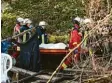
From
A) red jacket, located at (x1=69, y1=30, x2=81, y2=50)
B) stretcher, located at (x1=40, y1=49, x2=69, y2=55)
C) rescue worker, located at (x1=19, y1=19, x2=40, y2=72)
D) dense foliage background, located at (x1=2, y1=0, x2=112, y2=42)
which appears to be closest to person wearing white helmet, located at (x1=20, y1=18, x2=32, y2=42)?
rescue worker, located at (x1=19, y1=19, x2=40, y2=72)

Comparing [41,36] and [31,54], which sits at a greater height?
[41,36]

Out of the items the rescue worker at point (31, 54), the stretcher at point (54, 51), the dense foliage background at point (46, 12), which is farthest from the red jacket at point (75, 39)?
the dense foliage background at point (46, 12)

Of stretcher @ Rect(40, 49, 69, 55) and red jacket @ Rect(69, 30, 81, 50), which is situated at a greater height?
red jacket @ Rect(69, 30, 81, 50)

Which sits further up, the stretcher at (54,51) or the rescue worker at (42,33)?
the rescue worker at (42,33)

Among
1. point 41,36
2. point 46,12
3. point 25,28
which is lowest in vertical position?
point 46,12

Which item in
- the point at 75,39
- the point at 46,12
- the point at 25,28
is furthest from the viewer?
the point at 46,12

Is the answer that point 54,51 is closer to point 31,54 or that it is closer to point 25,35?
point 31,54

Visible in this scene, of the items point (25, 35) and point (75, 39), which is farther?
point (25, 35)

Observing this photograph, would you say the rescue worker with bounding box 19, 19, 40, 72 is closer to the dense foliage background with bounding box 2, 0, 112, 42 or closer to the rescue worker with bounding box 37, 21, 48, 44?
the rescue worker with bounding box 37, 21, 48, 44

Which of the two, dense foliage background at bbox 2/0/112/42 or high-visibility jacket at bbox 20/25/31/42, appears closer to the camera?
high-visibility jacket at bbox 20/25/31/42

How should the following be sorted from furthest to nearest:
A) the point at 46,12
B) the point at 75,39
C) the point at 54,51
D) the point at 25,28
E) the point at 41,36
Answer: the point at 46,12 < the point at 25,28 < the point at 41,36 < the point at 54,51 < the point at 75,39

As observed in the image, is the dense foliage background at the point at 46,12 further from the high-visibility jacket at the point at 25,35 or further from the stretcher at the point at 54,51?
the stretcher at the point at 54,51

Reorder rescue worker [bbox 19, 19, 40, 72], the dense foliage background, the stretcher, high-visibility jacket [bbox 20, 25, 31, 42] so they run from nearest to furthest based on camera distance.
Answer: rescue worker [bbox 19, 19, 40, 72]
the stretcher
high-visibility jacket [bbox 20, 25, 31, 42]
the dense foliage background

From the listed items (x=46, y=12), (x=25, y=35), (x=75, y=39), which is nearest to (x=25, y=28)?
(x=25, y=35)
